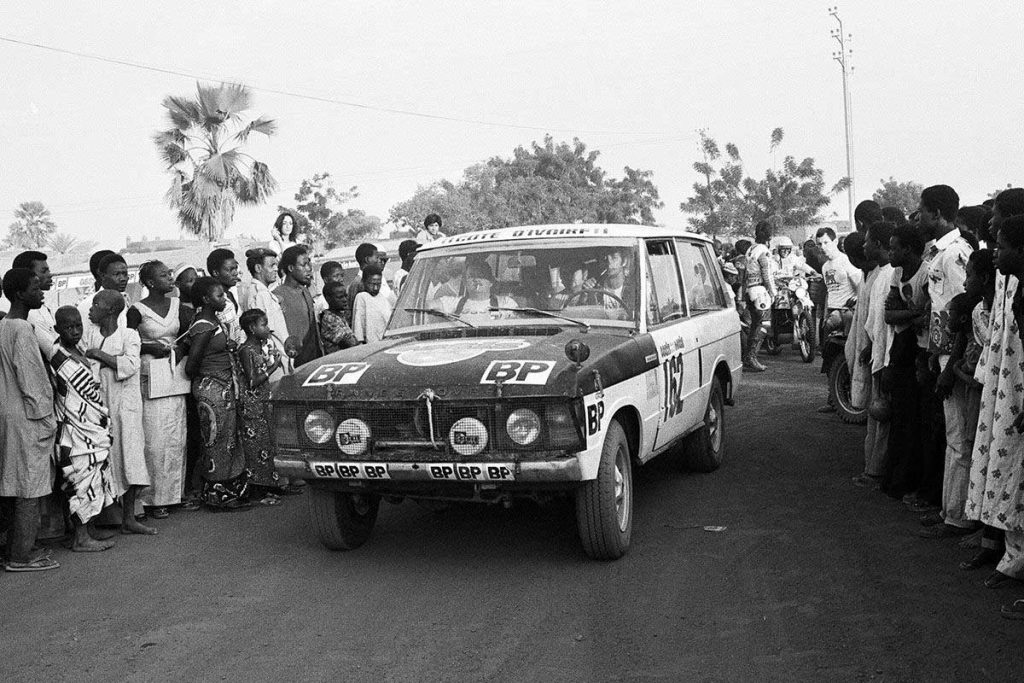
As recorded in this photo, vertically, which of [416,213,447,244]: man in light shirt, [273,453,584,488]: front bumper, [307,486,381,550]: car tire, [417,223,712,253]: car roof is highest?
[416,213,447,244]: man in light shirt

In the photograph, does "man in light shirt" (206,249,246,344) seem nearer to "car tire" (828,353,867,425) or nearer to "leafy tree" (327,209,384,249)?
"car tire" (828,353,867,425)

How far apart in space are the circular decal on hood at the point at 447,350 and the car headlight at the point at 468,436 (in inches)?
14.9

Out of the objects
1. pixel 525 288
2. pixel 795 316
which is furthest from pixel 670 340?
pixel 795 316

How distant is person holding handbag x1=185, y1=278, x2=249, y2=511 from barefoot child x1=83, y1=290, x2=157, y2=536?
46 centimetres

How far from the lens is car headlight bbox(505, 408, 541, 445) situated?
5195mm

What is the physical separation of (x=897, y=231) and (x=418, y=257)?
3.08m

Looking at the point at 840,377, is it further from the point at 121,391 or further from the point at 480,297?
the point at 121,391

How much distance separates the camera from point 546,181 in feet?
148

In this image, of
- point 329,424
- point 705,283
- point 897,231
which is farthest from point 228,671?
point 705,283

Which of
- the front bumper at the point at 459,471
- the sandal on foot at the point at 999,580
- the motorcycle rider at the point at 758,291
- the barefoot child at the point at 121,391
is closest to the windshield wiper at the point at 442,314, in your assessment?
the front bumper at the point at 459,471

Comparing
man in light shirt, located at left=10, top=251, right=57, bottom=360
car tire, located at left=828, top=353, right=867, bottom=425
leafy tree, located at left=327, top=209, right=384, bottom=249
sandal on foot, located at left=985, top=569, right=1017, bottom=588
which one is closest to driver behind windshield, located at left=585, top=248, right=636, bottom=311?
sandal on foot, located at left=985, top=569, right=1017, bottom=588

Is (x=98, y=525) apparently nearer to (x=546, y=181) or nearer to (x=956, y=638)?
(x=956, y=638)

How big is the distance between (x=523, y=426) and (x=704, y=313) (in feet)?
10.7

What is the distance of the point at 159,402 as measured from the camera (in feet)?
23.8
